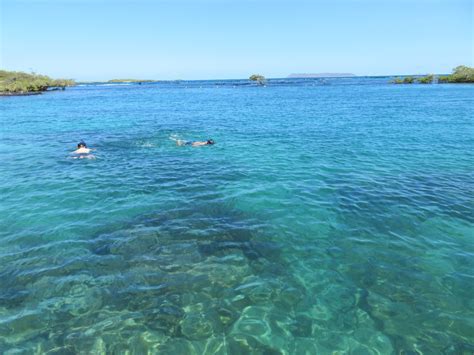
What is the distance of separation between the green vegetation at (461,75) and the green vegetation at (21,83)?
14794 centimetres

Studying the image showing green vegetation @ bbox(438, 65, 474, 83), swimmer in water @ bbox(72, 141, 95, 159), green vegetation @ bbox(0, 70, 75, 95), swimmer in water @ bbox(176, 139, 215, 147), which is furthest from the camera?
green vegetation @ bbox(438, 65, 474, 83)

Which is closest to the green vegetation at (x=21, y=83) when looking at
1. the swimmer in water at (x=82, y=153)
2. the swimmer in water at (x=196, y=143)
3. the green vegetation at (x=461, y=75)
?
the swimmer in water at (x=82, y=153)

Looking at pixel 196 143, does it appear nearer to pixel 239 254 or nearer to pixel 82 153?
pixel 82 153

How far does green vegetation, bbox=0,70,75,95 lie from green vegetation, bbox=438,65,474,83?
14794 centimetres

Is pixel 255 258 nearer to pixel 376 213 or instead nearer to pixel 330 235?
pixel 330 235

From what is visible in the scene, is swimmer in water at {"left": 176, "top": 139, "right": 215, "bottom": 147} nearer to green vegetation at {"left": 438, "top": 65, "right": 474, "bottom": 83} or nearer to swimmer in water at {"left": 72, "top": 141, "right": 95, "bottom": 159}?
swimmer in water at {"left": 72, "top": 141, "right": 95, "bottom": 159}

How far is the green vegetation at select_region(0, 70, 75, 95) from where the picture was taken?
3627 inches

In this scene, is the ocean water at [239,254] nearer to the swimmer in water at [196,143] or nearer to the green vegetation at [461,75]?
the swimmer in water at [196,143]

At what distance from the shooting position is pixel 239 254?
9.86 metres

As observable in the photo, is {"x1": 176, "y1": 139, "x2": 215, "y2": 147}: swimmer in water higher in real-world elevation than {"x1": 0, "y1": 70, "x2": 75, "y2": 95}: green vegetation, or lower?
lower

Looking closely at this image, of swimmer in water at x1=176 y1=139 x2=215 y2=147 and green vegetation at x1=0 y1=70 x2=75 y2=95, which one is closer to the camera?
swimmer in water at x1=176 y1=139 x2=215 y2=147

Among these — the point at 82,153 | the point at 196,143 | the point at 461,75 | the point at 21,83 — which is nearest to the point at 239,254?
the point at 196,143

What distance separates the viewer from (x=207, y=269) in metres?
9.12

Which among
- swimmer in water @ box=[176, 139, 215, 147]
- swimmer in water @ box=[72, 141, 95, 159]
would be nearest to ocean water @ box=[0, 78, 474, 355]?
swimmer in water @ box=[72, 141, 95, 159]
